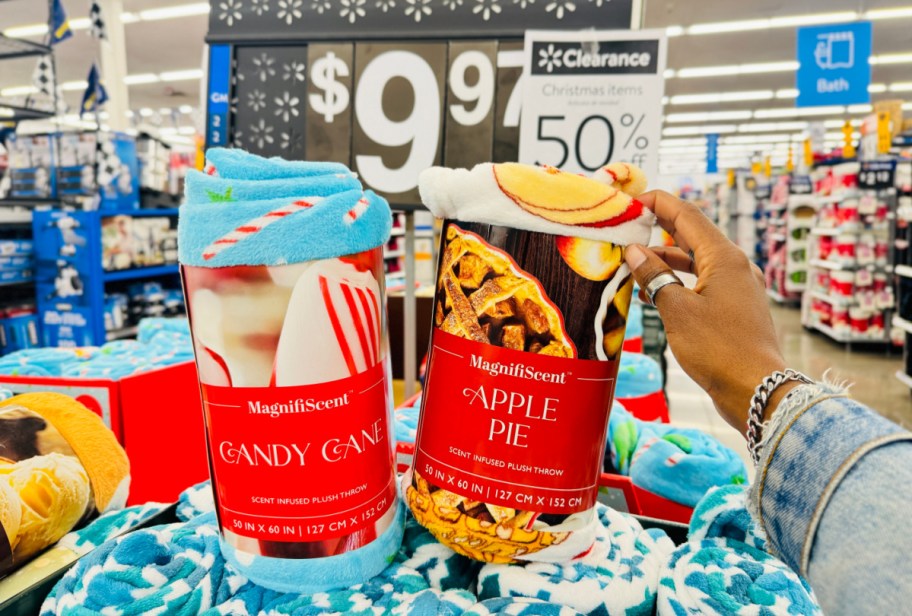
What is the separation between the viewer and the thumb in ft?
2.04

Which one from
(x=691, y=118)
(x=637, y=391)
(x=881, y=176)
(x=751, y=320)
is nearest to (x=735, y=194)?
(x=691, y=118)

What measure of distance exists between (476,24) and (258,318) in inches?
38.2

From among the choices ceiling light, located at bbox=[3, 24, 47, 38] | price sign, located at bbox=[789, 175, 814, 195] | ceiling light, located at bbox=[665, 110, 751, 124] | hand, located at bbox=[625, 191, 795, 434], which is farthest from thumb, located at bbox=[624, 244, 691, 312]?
ceiling light, located at bbox=[665, 110, 751, 124]

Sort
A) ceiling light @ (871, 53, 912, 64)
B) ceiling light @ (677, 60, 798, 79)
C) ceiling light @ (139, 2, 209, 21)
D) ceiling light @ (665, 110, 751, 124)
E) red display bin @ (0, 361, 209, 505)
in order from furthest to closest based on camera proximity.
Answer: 1. ceiling light @ (665, 110, 751, 124)
2. ceiling light @ (677, 60, 798, 79)
3. ceiling light @ (871, 53, 912, 64)
4. ceiling light @ (139, 2, 209, 21)
5. red display bin @ (0, 361, 209, 505)

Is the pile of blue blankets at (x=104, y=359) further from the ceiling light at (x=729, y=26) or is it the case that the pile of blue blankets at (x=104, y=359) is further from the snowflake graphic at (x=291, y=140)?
the ceiling light at (x=729, y=26)

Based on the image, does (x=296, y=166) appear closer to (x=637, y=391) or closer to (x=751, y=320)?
(x=751, y=320)

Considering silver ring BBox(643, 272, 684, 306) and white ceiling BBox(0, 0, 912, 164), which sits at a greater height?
white ceiling BBox(0, 0, 912, 164)

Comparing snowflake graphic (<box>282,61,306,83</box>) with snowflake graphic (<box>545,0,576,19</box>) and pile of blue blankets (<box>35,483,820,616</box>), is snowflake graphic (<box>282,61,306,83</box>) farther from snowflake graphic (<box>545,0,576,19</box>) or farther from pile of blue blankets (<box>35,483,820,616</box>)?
pile of blue blankets (<box>35,483,820,616</box>)

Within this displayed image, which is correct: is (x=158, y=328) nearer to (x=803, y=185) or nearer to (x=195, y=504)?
(x=195, y=504)

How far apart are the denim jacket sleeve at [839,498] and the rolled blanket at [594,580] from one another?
162 millimetres

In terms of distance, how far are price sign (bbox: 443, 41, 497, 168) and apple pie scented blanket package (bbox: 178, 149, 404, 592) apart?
729 mm

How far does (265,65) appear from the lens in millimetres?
1400

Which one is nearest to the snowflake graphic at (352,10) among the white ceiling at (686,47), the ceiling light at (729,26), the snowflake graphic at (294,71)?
the snowflake graphic at (294,71)

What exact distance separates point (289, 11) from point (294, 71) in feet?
0.43
